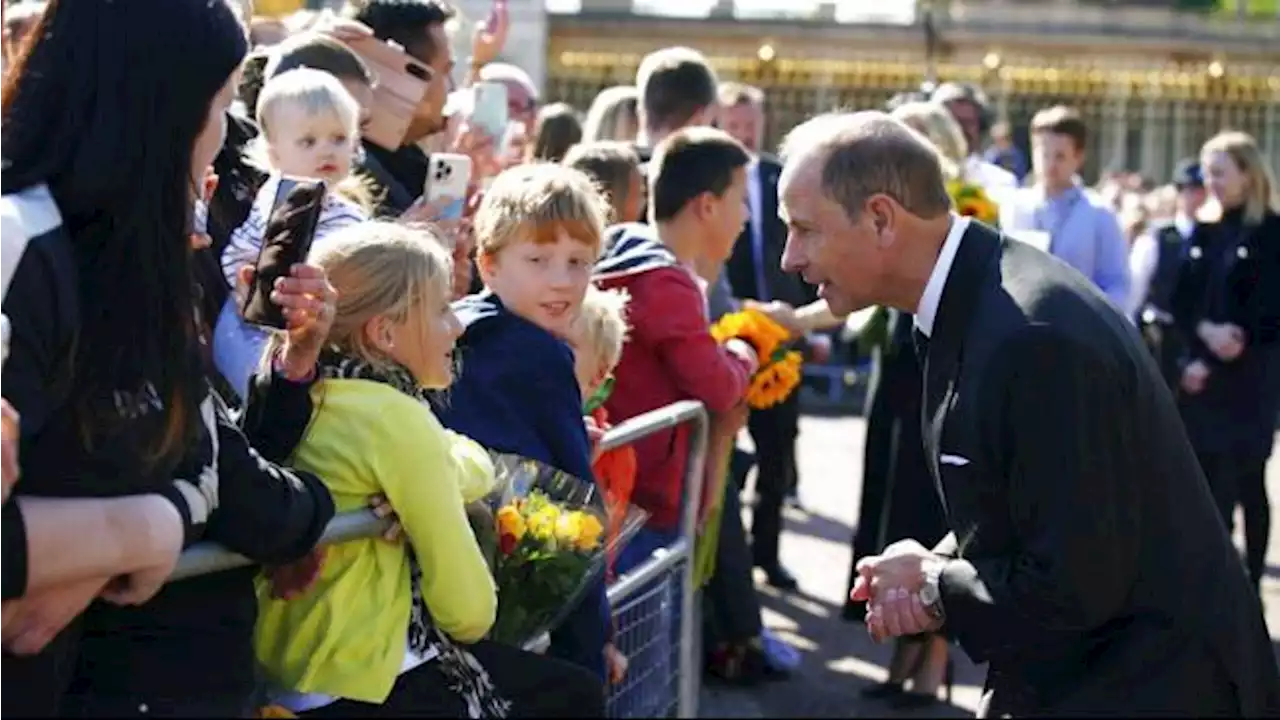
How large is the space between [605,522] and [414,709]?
2.40ft

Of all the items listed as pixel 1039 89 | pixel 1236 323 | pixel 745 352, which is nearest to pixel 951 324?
pixel 745 352

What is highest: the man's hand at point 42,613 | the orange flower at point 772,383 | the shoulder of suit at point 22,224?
the shoulder of suit at point 22,224

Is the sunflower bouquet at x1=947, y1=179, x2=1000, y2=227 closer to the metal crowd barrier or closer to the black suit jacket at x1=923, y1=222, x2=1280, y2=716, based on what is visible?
the metal crowd barrier

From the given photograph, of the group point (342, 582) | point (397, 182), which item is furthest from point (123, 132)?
point (397, 182)

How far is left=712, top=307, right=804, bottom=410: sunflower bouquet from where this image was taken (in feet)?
25.1

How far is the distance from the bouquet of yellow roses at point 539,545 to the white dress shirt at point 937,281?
3.01 ft

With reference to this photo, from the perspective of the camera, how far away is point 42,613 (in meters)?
3.24

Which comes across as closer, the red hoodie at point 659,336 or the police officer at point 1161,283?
the red hoodie at point 659,336

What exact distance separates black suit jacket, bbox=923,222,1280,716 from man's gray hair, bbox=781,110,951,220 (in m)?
0.12

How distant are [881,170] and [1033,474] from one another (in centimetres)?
69

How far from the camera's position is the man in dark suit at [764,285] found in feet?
32.8

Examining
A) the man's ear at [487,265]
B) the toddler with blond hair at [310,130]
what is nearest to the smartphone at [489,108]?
the toddler with blond hair at [310,130]

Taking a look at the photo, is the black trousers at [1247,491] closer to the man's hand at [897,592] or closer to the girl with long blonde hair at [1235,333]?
the girl with long blonde hair at [1235,333]

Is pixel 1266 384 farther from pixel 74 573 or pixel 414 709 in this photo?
pixel 74 573
